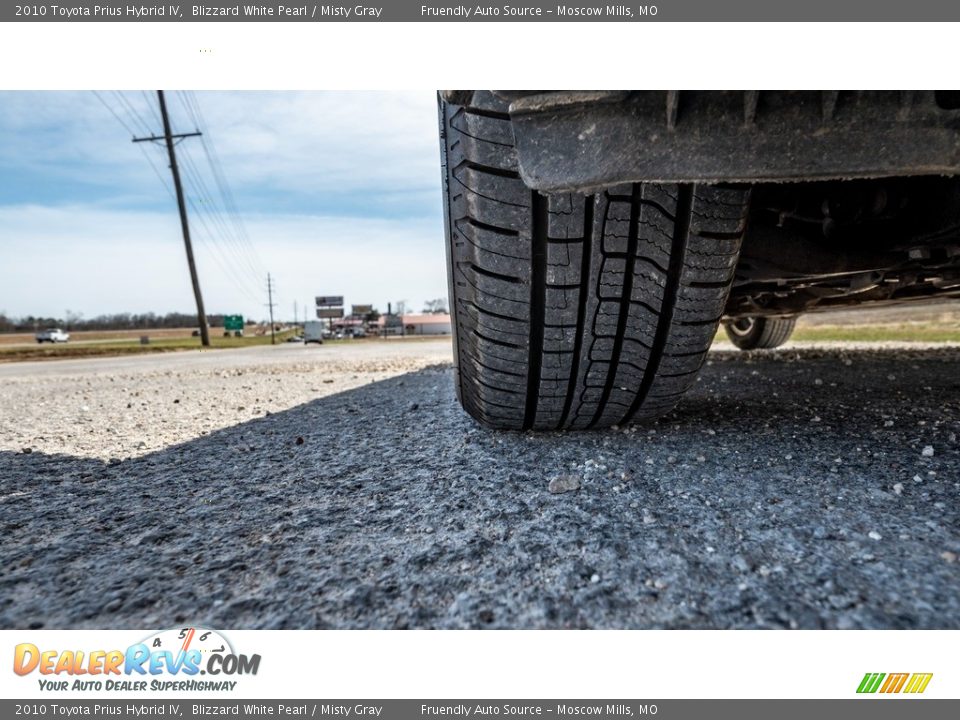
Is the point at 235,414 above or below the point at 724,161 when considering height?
below

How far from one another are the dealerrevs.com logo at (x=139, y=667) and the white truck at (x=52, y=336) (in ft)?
160

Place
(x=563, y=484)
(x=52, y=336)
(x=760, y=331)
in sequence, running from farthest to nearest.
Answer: (x=52, y=336) → (x=760, y=331) → (x=563, y=484)

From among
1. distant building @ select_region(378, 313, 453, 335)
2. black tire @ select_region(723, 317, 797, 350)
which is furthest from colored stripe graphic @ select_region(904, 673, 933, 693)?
distant building @ select_region(378, 313, 453, 335)

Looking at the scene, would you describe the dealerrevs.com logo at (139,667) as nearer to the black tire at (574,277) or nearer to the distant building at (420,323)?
the black tire at (574,277)

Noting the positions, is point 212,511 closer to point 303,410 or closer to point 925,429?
point 303,410

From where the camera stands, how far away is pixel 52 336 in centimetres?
3919

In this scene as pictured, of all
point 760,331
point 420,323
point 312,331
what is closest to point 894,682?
point 760,331

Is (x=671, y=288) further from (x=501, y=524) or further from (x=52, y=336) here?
(x=52, y=336)

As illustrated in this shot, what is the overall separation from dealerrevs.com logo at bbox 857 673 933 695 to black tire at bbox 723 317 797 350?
4.14 meters

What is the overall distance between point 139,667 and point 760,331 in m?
4.75

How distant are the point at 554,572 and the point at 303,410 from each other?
1.73 meters

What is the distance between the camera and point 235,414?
7.25 feet

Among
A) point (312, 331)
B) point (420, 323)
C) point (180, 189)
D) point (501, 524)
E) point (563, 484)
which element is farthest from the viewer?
point (420, 323)
